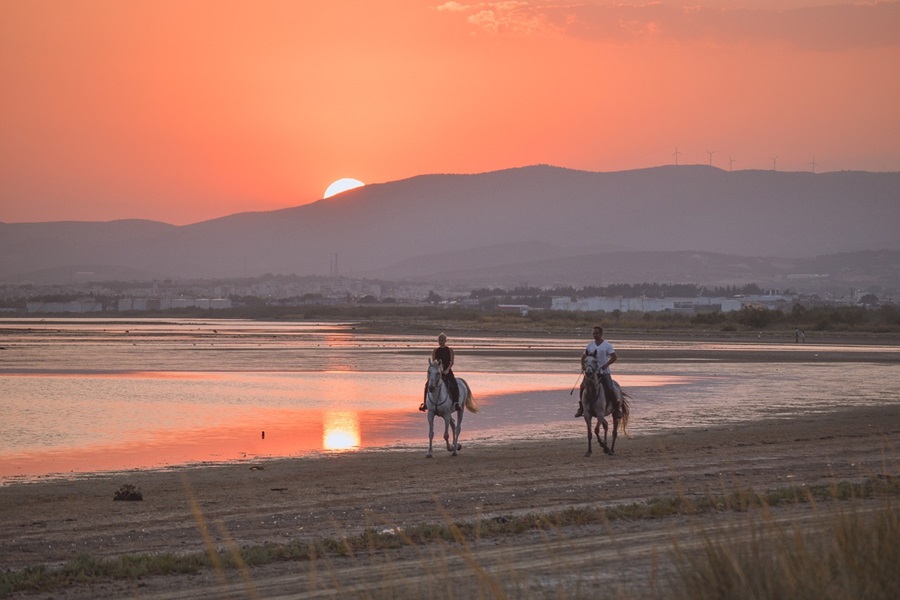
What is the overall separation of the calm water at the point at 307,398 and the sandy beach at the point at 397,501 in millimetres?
2633

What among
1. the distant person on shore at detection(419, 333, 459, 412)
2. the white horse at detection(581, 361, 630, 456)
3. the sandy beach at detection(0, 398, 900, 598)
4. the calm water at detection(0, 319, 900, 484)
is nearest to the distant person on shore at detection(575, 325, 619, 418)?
the white horse at detection(581, 361, 630, 456)

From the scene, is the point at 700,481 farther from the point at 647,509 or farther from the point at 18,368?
the point at 18,368

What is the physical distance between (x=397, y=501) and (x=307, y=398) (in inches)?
756

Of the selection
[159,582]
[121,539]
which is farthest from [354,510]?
[159,582]

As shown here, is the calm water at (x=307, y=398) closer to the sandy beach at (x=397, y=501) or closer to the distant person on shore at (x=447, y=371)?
the distant person on shore at (x=447, y=371)

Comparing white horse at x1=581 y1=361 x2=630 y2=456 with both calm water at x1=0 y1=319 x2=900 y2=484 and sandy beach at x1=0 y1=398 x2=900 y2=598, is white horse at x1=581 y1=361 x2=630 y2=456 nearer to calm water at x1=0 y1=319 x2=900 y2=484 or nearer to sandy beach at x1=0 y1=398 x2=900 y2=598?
sandy beach at x1=0 y1=398 x2=900 y2=598

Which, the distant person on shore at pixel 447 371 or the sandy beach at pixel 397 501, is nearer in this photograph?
the sandy beach at pixel 397 501

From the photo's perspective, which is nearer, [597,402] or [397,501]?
[397,501]

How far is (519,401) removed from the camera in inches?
1271

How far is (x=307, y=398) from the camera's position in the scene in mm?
33438

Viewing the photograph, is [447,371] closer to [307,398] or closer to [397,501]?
[397,501]

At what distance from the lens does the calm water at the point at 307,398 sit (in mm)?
22594

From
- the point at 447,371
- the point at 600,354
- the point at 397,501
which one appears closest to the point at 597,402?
the point at 600,354

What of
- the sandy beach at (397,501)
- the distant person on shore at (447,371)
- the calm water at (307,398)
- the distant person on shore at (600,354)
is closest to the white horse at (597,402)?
the distant person on shore at (600,354)
